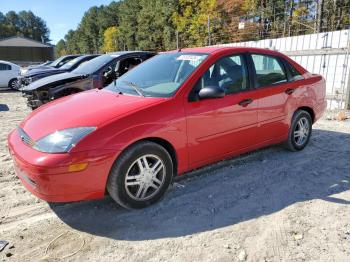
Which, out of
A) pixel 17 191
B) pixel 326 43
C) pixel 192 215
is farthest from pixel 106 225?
pixel 326 43

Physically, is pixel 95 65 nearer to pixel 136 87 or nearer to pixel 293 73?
pixel 136 87

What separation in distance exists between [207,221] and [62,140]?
1587 millimetres

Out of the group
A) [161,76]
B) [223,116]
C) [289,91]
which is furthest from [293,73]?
[161,76]

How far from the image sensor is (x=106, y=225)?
3.36 metres

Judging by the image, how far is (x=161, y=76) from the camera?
14.1 ft

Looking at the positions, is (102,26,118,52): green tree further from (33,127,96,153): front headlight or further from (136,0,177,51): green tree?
(33,127,96,153): front headlight

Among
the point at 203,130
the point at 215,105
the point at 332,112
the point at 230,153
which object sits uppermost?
the point at 215,105

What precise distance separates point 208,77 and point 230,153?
101 cm

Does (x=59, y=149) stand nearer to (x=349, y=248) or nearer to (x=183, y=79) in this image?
(x=183, y=79)

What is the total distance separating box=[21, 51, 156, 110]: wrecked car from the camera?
26.0ft

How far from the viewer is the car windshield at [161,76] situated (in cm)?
397

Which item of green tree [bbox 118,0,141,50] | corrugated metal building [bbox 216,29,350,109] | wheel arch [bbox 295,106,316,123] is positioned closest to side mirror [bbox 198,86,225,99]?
wheel arch [bbox 295,106,316,123]

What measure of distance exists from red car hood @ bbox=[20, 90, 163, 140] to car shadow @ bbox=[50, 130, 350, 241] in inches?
35.3

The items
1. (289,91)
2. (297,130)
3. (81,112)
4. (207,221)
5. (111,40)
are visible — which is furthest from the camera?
(111,40)
